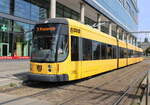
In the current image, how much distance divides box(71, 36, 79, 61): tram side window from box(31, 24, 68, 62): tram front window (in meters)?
0.51

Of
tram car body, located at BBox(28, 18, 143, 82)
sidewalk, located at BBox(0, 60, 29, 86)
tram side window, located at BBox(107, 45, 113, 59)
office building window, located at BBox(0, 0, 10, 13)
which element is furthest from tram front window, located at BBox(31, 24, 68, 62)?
office building window, located at BBox(0, 0, 10, 13)

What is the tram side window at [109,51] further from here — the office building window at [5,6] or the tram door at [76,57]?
the office building window at [5,6]

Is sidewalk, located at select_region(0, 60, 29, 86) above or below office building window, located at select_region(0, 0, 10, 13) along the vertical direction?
below

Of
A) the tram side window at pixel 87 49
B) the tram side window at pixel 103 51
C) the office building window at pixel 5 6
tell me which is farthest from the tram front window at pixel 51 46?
the office building window at pixel 5 6

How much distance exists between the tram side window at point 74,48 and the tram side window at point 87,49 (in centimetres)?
91

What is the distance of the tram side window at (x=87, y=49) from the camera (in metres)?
13.3

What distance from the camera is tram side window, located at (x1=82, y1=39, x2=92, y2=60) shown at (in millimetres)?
13281

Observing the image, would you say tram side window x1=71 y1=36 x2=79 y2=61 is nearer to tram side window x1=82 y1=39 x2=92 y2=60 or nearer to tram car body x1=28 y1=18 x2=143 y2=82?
tram car body x1=28 y1=18 x2=143 y2=82

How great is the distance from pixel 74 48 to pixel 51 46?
1431 millimetres

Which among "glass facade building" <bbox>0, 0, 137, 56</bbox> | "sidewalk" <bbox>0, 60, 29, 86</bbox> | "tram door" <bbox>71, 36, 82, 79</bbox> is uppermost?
"glass facade building" <bbox>0, 0, 137, 56</bbox>

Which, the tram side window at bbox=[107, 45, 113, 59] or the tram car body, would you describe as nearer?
the tram car body

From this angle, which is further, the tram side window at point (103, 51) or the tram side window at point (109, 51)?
the tram side window at point (109, 51)

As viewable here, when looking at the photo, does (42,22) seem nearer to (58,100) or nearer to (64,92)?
(64,92)

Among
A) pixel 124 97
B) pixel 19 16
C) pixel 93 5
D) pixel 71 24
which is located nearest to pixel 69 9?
pixel 93 5
